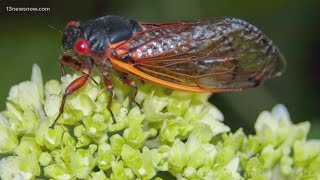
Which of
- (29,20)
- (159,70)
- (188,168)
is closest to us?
(188,168)

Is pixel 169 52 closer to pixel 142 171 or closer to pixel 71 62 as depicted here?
pixel 71 62

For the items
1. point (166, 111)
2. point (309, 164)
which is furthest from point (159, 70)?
point (309, 164)

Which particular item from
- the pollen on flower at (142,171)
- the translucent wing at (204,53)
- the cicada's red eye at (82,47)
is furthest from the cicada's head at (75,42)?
the pollen on flower at (142,171)

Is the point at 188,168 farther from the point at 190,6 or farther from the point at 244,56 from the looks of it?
the point at 190,6

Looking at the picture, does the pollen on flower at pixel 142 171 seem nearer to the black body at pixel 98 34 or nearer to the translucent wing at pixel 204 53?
the translucent wing at pixel 204 53

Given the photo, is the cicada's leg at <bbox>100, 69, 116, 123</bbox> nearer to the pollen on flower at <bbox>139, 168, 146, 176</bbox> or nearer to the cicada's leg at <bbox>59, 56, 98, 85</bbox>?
the cicada's leg at <bbox>59, 56, 98, 85</bbox>

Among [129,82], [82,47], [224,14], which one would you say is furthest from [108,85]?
[224,14]
